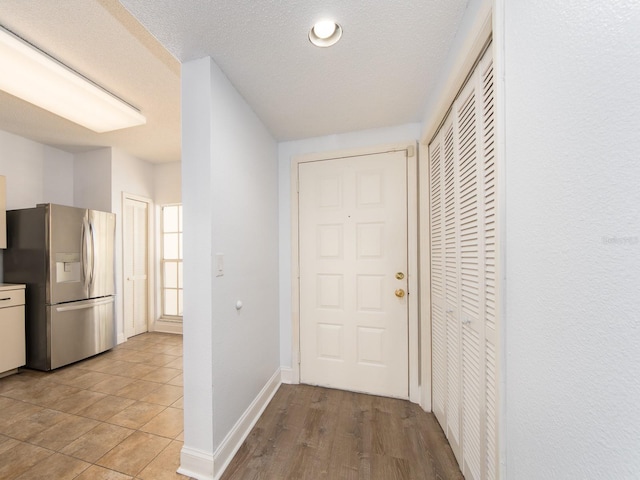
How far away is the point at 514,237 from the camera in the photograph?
2.52ft

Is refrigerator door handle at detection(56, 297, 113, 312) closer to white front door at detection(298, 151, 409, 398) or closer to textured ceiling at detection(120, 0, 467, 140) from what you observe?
white front door at detection(298, 151, 409, 398)

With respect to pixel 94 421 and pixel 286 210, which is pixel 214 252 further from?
pixel 94 421

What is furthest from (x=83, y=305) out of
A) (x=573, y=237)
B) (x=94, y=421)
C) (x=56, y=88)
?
(x=573, y=237)

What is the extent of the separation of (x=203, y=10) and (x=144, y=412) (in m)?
2.65

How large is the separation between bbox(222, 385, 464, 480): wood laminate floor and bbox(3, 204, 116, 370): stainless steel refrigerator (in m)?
2.45

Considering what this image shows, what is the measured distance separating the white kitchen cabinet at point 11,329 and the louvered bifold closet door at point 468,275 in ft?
13.0

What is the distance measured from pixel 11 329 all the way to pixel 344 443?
3391 millimetres

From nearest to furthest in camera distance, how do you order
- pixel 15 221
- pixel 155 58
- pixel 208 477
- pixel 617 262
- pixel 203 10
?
pixel 617 262 → pixel 203 10 → pixel 208 477 → pixel 155 58 → pixel 15 221

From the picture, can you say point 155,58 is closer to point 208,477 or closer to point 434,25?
point 434,25

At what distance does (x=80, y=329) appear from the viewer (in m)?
2.84

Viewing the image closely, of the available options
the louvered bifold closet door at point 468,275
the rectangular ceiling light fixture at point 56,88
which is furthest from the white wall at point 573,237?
the rectangular ceiling light fixture at point 56,88

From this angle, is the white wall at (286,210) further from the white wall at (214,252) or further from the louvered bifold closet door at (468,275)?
the louvered bifold closet door at (468,275)

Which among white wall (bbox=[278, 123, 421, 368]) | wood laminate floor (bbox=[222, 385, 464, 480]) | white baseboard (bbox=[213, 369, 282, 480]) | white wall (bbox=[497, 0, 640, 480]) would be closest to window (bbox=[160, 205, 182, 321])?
white wall (bbox=[278, 123, 421, 368])

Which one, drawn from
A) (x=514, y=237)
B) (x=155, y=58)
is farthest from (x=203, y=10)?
(x=514, y=237)
